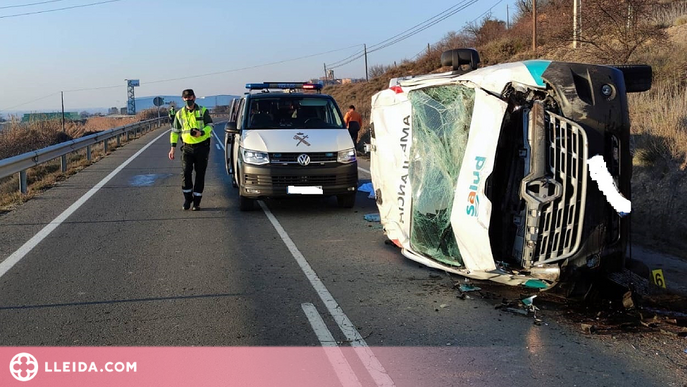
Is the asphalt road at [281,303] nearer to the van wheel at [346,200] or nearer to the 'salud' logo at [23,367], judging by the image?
the 'salud' logo at [23,367]

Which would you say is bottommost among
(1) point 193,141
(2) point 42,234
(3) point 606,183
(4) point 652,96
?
(2) point 42,234

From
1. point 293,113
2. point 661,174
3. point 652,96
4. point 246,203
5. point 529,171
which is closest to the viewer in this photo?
point 529,171

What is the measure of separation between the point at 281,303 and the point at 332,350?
3.57 ft

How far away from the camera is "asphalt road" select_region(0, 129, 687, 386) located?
393cm

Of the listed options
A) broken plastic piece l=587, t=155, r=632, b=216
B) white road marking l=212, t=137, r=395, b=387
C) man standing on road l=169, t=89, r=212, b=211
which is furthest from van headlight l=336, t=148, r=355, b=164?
broken plastic piece l=587, t=155, r=632, b=216

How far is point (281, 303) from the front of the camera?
16.9 ft

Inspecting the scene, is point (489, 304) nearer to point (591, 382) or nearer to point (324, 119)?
point (591, 382)

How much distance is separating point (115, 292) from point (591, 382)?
3.97 m

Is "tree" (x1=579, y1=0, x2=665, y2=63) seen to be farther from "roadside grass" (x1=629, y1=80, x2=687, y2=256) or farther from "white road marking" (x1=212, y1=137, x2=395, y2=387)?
"white road marking" (x1=212, y1=137, x2=395, y2=387)

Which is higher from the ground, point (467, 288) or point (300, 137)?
point (300, 137)

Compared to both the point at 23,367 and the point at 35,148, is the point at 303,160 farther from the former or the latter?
the point at 35,148

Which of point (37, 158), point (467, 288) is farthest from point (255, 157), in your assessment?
point (37, 158)

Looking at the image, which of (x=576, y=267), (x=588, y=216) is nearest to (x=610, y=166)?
(x=588, y=216)

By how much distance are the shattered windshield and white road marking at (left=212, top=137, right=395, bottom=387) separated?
1.08 m
